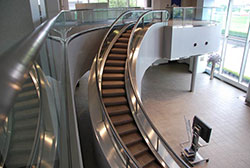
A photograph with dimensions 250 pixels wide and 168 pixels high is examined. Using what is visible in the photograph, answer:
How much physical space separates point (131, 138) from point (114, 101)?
1.35m

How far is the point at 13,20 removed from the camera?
368 cm

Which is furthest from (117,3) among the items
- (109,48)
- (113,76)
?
(113,76)

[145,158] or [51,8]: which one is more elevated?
[51,8]

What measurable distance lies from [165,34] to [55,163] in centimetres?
1058

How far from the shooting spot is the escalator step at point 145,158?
5793 millimetres

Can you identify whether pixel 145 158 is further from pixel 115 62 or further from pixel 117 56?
pixel 117 56

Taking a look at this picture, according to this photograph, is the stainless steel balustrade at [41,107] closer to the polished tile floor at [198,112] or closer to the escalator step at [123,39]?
the polished tile floor at [198,112]

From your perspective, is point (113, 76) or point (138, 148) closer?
point (138, 148)

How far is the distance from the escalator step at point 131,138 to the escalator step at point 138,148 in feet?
0.36

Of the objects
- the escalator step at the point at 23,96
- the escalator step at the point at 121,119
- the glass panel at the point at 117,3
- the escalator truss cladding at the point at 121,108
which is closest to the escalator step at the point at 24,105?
the escalator step at the point at 23,96

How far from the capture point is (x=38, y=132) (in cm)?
90

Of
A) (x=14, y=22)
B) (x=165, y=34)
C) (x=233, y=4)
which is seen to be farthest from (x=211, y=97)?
(x=14, y=22)

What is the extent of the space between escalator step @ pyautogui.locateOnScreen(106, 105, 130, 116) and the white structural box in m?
5.34

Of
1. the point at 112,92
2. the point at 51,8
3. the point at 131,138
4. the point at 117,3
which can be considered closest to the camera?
the point at 51,8
